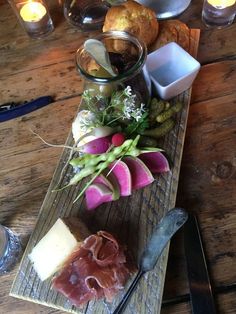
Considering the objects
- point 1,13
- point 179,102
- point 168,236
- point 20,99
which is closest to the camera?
point 168,236

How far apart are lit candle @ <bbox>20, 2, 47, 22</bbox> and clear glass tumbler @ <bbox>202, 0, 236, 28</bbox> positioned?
498 mm

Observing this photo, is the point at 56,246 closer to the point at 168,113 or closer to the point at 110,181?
the point at 110,181

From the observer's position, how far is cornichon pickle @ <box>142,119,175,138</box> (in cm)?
90

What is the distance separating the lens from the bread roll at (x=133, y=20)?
0.99 meters

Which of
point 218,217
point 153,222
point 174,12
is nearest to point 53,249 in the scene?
point 153,222

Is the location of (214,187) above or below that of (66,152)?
below

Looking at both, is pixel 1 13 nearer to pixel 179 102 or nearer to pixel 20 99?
pixel 20 99

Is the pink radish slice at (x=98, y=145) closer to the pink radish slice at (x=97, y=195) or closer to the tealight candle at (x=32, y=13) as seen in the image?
the pink radish slice at (x=97, y=195)

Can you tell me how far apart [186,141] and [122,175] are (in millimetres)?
207

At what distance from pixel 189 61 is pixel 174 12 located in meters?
0.28

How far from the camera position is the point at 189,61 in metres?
0.97

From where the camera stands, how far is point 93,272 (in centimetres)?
71

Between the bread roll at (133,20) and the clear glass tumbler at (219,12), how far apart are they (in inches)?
8.8

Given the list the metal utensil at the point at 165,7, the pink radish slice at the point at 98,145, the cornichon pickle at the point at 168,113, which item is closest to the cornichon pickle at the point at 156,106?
the cornichon pickle at the point at 168,113
